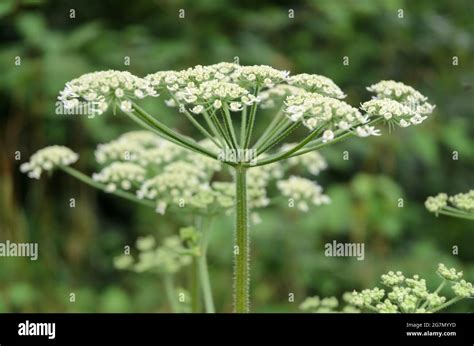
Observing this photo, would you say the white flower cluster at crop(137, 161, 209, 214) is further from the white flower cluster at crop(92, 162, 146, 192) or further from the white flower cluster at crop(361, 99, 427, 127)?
the white flower cluster at crop(361, 99, 427, 127)

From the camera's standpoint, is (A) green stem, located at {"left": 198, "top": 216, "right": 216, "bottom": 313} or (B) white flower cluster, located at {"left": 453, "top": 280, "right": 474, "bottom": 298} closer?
(B) white flower cluster, located at {"left": 453, "top": 280, "right": 474, "bottom": 298}

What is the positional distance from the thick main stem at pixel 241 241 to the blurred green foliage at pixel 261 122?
1816 millimetres

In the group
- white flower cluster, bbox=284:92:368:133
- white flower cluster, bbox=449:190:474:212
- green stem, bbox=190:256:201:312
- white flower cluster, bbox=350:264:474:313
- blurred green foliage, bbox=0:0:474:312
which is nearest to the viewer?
white flower cluster, bbox=284:92:368:133

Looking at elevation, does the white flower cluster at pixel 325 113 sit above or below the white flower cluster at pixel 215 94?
below

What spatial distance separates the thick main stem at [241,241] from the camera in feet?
5.34

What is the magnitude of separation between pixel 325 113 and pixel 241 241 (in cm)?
39

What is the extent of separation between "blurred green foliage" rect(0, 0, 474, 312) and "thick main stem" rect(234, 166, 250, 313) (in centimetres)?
182

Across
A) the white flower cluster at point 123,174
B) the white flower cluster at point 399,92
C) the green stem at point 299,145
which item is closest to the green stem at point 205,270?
the white flower cluster at point 123,174

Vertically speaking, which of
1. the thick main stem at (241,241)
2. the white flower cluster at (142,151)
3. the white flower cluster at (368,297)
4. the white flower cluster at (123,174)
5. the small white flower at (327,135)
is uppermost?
the white flower cluster at (142,151)

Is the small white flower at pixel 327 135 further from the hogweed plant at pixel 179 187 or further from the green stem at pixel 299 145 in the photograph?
the hogweed plant at pixel 179 187

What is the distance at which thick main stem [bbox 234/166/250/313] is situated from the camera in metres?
1.63

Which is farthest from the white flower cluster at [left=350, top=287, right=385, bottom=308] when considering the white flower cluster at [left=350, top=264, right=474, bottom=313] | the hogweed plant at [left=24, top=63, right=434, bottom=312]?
the hogweed plant at [left=24, top=63, right=434, bottom=312]
